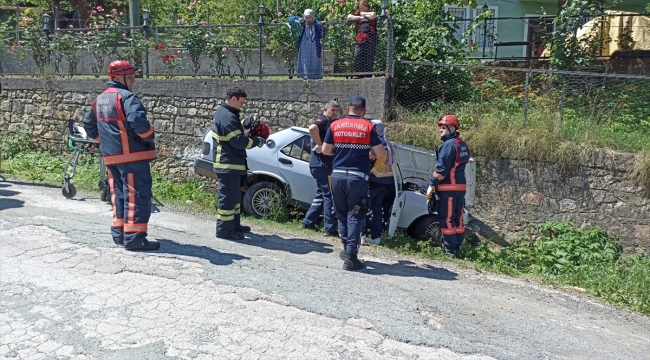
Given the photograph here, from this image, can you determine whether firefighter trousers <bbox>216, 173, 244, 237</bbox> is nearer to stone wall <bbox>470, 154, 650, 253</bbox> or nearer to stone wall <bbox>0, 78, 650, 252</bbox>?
stone wall <bbox>0, 78, 650, 252</bbox>

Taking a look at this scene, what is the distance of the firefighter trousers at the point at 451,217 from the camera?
8.08m

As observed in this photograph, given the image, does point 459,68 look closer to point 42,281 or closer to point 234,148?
point 234,148

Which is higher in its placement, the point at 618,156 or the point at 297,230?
the point at 618,156

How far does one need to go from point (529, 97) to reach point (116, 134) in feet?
21.7

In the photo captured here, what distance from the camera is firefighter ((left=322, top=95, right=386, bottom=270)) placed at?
651cm

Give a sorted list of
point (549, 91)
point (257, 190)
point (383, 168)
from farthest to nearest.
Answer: point (549, 91) < point (257, 190) < point (383, 168)

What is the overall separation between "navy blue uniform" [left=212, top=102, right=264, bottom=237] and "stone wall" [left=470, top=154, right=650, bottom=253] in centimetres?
420

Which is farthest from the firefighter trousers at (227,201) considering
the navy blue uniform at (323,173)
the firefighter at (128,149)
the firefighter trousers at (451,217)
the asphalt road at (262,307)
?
the firefighter trousers at (451,217)

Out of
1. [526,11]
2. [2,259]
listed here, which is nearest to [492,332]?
[2,259]

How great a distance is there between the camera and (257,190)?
9.34 m

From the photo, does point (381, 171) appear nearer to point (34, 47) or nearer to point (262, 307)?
point (262, 307)

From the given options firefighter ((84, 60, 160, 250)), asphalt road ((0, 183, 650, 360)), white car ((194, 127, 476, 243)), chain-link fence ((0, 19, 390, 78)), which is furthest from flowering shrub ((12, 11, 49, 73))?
firefighter ((84, 60, 160, 250))

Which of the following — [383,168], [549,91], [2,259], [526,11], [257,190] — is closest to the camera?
[2,259]

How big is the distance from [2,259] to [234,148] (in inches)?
104
